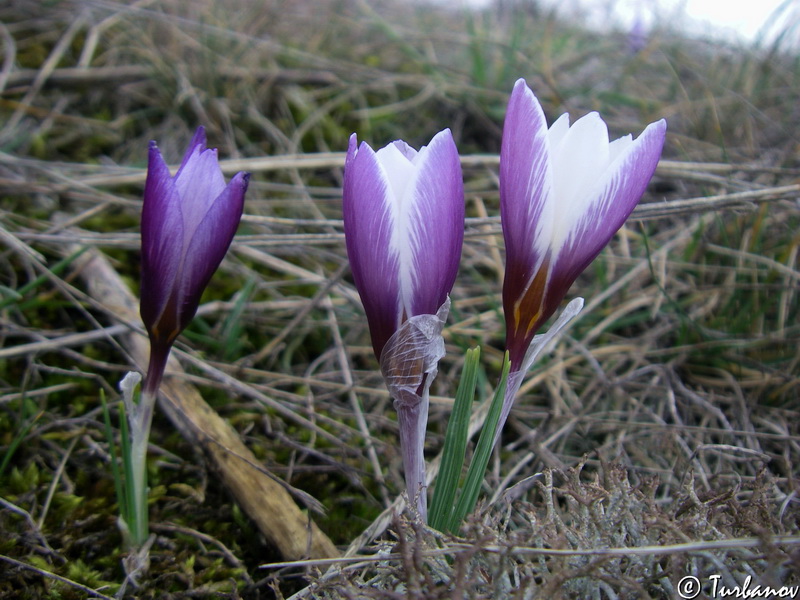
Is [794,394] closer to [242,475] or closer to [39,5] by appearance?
[242,475]

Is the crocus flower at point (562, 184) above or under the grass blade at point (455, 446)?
above

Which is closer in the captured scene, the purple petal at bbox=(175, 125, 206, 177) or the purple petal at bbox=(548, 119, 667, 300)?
the purple petal at bbox=(548, 119, 667, 300)

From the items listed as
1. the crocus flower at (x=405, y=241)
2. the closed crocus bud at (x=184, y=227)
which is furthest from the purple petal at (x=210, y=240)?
the crocus flower at (x=405, y=241)

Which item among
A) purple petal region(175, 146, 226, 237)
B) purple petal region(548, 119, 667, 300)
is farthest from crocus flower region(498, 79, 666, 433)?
purple petal region(175, 146, 226, 237)

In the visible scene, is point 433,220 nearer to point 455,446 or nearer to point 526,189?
point 526,189

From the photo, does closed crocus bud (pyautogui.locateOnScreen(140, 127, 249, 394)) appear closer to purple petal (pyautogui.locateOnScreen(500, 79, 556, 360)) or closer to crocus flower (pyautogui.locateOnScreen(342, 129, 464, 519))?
crocus flower (pyautogui.locateOnScreen(342, 129, 464, 519))

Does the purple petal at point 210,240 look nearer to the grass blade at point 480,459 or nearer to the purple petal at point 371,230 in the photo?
the purple petal at point 371,230

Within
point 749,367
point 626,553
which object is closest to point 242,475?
point 626,553
